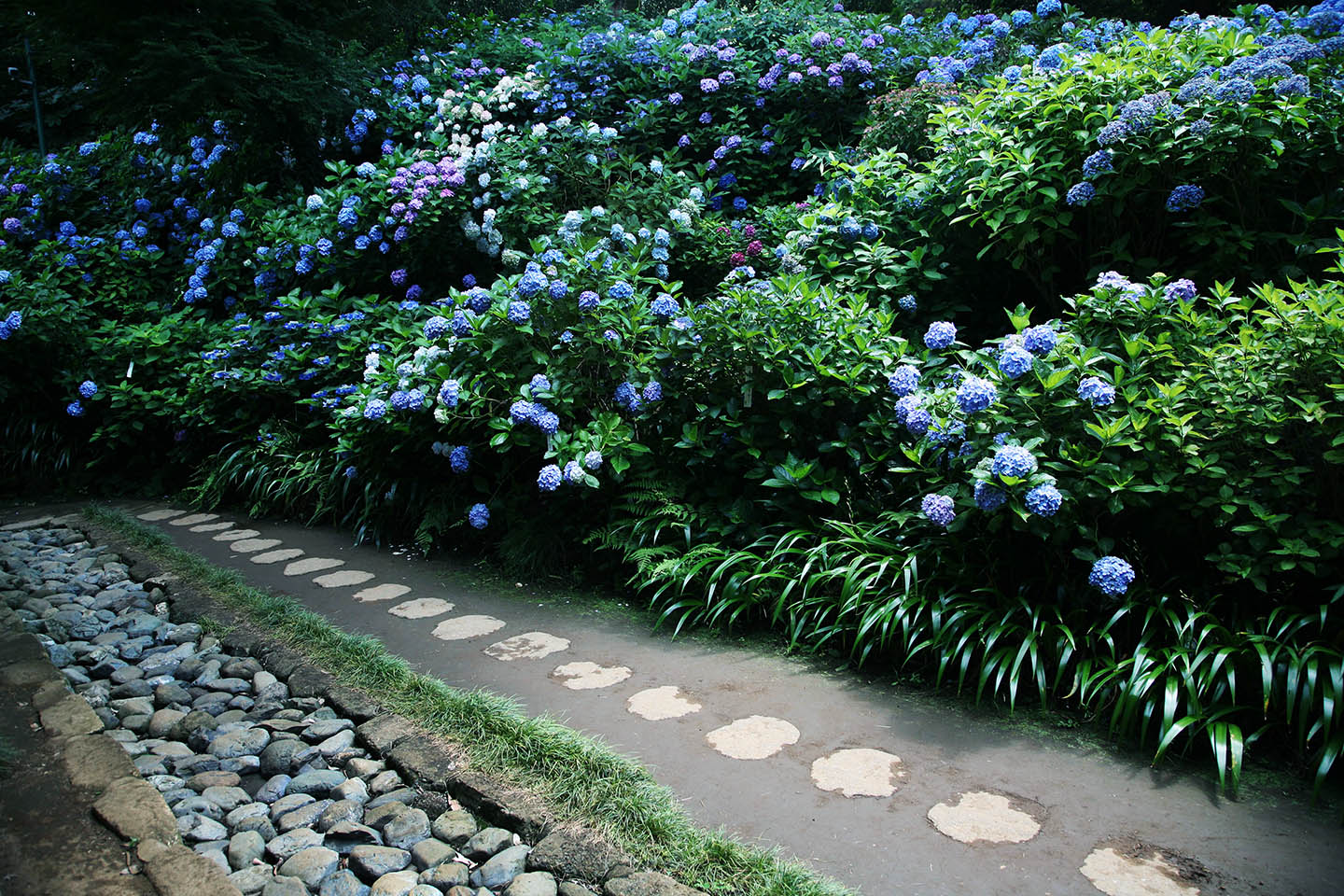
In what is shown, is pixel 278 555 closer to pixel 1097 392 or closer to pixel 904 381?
pixel 904 381

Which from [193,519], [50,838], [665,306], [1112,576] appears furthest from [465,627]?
[193,519]

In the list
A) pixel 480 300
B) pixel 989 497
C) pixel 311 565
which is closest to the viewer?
pixel 989 497

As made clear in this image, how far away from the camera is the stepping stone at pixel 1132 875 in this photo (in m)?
1.63

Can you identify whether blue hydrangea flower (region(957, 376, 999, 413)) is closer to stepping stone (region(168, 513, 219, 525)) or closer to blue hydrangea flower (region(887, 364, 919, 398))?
blue hydrangea flower (region(887, 364, 919, 398))

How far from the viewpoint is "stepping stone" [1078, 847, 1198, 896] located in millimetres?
1630

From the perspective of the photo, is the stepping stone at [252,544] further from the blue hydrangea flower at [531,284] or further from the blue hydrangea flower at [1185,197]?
the blue hydrangea flower at [1185,197]

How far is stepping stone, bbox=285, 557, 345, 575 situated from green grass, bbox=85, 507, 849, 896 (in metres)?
0.77

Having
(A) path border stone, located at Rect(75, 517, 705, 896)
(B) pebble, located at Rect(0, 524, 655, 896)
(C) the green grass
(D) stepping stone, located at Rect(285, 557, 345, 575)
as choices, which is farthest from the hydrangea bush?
(B) pebble, located at Rect(0, 524, 655, 896)

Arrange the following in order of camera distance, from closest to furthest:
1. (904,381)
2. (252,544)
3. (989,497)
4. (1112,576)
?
1. (1112,576)
2. (989,497)
3. (904,381)
4. (252,544)

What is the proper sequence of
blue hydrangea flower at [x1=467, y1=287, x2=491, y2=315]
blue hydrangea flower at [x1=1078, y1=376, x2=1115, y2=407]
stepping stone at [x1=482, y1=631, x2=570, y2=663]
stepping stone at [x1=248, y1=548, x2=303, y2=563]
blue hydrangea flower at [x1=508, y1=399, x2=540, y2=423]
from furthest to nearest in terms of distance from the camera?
stepping stone at [x1=248, y1=548, x2=303, y2=563], blue hydrangea flower at [x1=467, y1=287, x2=491, y2=315], blue hydrangea flower at [x1=508, y1=399, x2=540, y2=423], stepping stone at [x1=482, y1=631, x2=570, y2=663], blue hydrangea flower at [x1=1078, y1=376, x2=1115, y2=407]

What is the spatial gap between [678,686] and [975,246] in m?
2.45

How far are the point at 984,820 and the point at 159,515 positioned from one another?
4.81 metres

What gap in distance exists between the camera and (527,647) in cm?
289

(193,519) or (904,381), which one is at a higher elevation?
(904,381)
